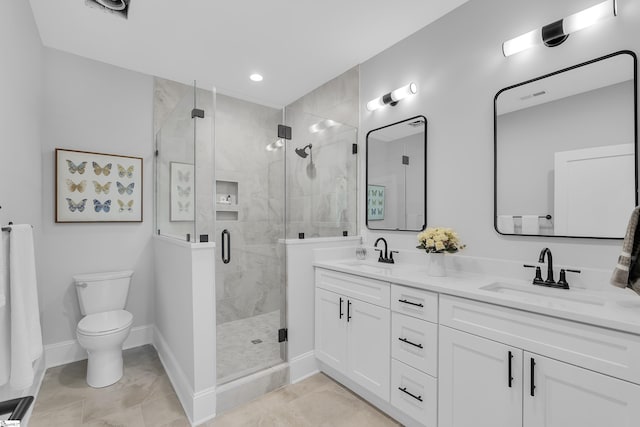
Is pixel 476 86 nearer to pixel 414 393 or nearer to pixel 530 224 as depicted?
pixel 530 224

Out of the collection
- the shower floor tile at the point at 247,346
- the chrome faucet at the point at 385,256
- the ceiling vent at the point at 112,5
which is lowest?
the shower floor tile at the point at 247,346

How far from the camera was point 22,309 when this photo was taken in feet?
4.20

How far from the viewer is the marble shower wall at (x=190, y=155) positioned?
2043 millimetres

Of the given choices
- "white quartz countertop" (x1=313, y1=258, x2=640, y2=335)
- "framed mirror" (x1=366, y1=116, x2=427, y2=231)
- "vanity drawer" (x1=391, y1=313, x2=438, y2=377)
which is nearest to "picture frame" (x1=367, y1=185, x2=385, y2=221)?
"framed mirror" (x1=366, y1=116, x2=427, y2=231)

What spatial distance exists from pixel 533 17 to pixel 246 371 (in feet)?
9.58

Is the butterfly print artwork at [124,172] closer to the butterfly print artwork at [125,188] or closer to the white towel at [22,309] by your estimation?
the butterfly print artwork at [125,188]

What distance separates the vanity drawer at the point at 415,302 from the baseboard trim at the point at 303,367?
0.96 meters

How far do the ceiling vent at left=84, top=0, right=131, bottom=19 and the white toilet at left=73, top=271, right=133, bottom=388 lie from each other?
205cm

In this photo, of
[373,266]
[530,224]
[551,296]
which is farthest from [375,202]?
[551,296]

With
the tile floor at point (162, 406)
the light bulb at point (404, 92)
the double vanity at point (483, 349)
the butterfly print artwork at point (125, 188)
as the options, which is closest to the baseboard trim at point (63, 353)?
the tile floor at point (162, 406)

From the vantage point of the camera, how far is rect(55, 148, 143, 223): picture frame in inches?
102

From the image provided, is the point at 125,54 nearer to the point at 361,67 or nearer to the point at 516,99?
the point at 361,67

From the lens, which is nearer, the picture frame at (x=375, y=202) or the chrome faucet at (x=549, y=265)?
the chrome faucet at (x=549, y=265)

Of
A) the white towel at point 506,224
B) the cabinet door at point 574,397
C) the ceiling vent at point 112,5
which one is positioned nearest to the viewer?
the cabinet door at point 574,397
